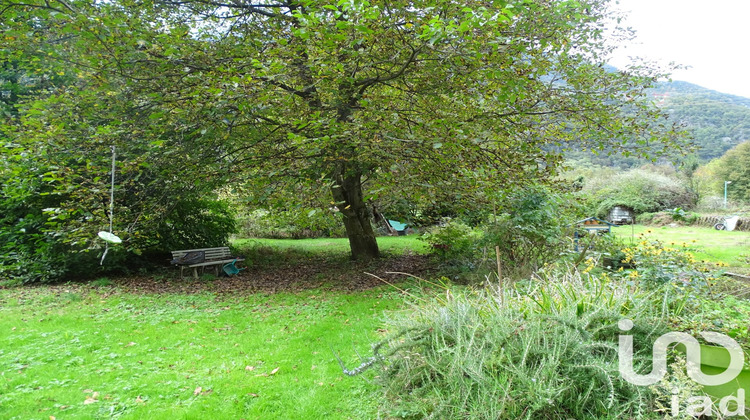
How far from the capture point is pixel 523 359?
226 centimetres

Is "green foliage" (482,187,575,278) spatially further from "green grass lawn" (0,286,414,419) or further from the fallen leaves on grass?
"green grass lawn" (0,286,414,419)

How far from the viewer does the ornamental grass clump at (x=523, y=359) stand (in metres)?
2.18

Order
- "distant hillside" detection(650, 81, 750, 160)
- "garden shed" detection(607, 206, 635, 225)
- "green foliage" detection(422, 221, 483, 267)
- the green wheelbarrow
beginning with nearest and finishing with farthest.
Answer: "green foliage" detection(422, 221, 483, 267)
the green wheelbarrow
"garden shed" detection(607, 206, 635, 225)
"distant hillside" detection(650, 81, 750, 160)

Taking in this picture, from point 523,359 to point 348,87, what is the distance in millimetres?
4639

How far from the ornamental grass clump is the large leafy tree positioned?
7.95 feet

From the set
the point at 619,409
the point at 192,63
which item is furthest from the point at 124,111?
the point at 619,409

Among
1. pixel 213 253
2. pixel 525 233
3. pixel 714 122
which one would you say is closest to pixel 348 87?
pixel 525 233

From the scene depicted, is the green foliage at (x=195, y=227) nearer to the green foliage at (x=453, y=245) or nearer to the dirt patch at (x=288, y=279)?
the dirt patch at (x=288, y=279)

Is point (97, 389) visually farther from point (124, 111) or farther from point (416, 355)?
point (124, 111)

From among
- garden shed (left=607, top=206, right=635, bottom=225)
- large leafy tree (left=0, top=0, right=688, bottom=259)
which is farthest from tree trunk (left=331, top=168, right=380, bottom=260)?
garden shed (left=607, top=206, right=635, bottom=225)

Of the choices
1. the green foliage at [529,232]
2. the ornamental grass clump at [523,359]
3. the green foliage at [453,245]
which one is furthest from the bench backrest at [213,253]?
the ornamental grass clump at [523,359]

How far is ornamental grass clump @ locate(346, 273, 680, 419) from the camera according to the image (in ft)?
7.14

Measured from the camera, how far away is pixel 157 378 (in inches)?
128

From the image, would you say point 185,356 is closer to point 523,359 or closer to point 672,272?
point 523,359
